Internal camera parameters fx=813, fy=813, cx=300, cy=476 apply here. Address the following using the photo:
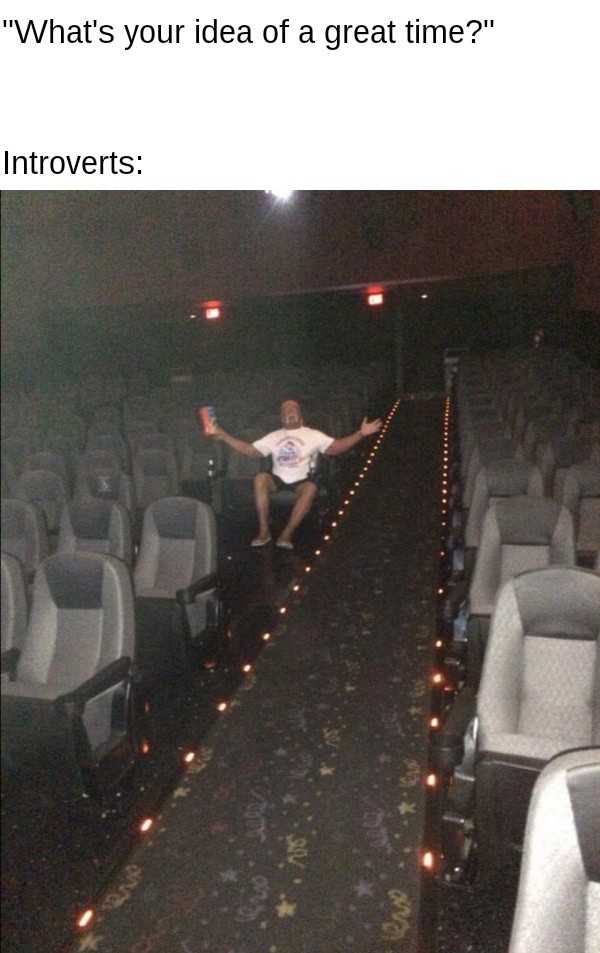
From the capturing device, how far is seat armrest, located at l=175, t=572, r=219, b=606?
396 cm

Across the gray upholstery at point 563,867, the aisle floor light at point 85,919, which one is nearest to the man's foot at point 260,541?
the aisle floor light at point 85,919

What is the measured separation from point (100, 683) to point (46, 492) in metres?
3.06

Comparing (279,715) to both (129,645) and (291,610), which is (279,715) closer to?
(129,645)

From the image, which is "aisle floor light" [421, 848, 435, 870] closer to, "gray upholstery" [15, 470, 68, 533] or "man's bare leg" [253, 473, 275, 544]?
"man's bare leg" [253, 473, 275, 544]

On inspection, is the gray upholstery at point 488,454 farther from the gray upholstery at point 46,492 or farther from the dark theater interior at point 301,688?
the gray upholstery at point 46,492

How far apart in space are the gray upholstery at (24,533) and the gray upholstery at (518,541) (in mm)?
2486

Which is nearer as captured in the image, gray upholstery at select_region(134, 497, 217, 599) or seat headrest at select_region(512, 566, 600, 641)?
seat headrest at select_region(512, 566, 600, 641)

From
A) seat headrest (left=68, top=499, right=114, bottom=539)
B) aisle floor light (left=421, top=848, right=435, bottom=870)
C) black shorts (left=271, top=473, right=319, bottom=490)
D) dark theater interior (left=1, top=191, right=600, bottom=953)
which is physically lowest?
aisle floor light (left=421, top=848, right=435, bottom=870)

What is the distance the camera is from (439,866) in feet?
9.16

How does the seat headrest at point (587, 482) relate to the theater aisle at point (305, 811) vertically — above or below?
above

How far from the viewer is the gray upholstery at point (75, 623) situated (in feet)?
11.1

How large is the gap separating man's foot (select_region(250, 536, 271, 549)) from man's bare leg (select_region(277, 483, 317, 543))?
11cm

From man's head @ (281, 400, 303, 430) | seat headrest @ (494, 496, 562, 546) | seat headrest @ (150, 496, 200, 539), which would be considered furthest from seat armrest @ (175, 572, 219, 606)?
man's head @ (281, 400, 303, 430)
